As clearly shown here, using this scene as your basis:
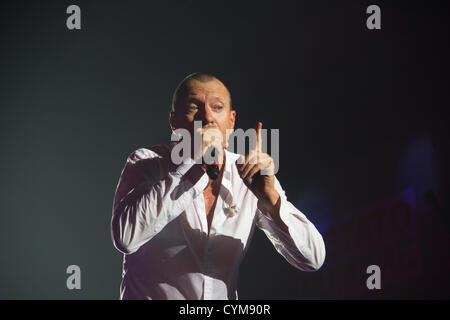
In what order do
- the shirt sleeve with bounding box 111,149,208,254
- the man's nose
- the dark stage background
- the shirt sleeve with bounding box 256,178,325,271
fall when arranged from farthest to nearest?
1. the dark stage background
2. the man's nose
3. the shirt sleeve with bounding box 256,178,325,271
4. the shirt sleeve with bounding box 111,149,208,254

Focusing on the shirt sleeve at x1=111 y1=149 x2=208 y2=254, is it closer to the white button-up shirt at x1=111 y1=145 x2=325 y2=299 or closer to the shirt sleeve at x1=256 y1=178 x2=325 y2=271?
the white button-up shirt at x1=111 y1=145 x2=325 y2=299

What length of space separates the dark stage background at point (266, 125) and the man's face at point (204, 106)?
0.74 metres

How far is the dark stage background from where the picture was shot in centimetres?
272

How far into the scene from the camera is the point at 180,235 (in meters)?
→ 1.88

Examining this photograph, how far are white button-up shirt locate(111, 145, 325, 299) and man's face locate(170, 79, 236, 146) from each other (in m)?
0.21

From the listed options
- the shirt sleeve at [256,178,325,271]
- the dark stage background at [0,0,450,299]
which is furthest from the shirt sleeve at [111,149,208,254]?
the dark stage background at [0,0,450,299]

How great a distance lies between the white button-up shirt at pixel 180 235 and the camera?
1.71 metres

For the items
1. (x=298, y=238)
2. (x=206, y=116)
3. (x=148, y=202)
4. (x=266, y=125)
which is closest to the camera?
(x=148, y=202)

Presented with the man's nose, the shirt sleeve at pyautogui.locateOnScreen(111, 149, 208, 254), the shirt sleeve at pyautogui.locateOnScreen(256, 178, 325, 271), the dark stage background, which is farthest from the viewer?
the dark stage background

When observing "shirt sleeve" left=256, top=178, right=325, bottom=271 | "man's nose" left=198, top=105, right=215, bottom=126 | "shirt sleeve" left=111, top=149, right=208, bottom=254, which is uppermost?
"man's nose" left=198, top=105, right=215, bottom=126

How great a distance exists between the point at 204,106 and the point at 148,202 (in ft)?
1.75

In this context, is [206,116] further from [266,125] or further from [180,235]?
[266,125]

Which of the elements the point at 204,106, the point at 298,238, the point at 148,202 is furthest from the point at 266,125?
the point at 148,202
